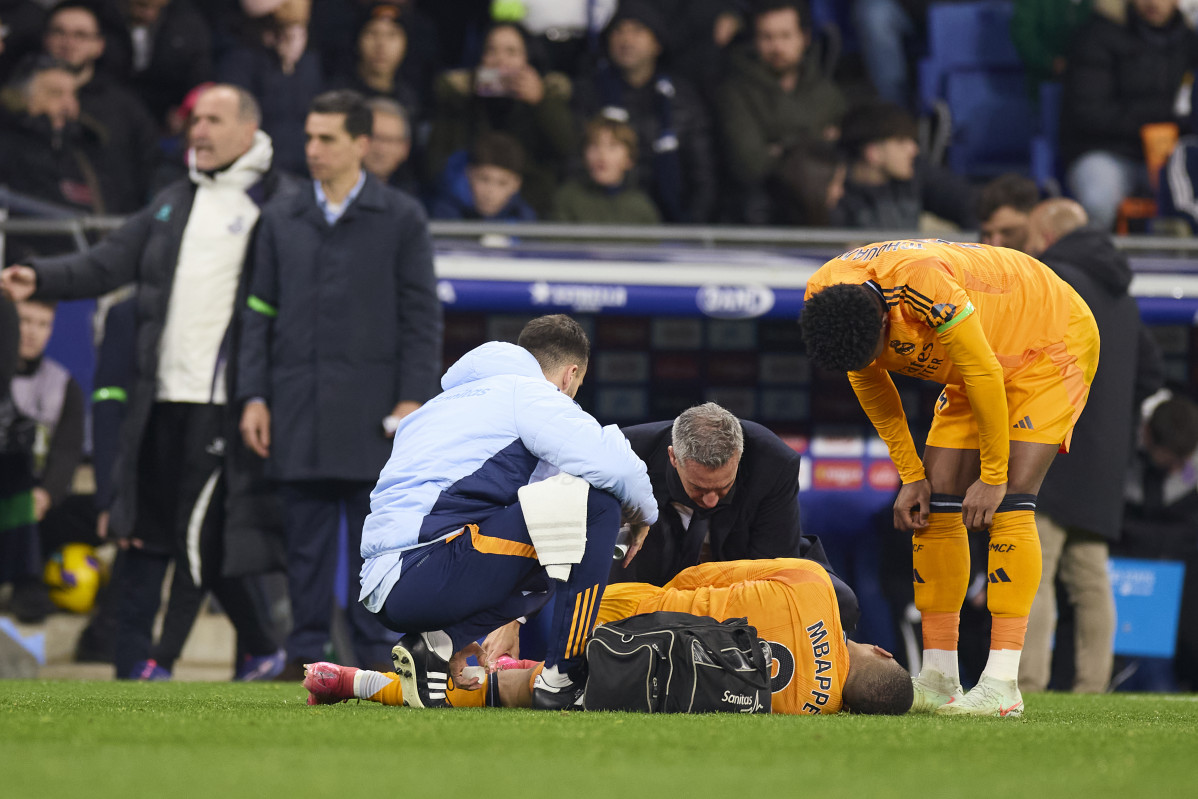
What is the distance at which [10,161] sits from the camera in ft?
24.9

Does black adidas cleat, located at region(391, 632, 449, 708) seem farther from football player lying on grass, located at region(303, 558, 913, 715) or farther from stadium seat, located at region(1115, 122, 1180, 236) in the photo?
stadium seat, located at region(1115, 122, 1180, 236)

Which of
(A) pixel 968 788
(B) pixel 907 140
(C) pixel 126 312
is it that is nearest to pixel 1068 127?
(B) pixel 907 140

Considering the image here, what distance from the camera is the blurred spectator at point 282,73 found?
7938 mm

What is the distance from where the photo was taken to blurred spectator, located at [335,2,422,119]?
8336 mm

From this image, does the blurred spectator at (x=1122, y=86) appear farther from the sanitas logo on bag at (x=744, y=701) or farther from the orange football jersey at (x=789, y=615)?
the sanitas logo on bag at (x=744, y=701)

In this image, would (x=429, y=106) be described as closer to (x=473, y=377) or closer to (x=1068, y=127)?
(x=1068, y=127)

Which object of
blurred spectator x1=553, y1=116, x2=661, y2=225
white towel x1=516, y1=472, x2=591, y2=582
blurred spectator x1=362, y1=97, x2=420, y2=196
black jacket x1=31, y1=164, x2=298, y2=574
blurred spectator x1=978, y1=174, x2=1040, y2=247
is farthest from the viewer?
blurred spectator x1=553, y1=116, x2=661, y2=225

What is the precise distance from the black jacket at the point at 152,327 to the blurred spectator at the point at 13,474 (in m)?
0.72

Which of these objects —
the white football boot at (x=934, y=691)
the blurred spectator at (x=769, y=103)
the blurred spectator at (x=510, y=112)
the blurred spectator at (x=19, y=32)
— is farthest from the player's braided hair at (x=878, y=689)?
the blurred spectator at (x=19, y=32)

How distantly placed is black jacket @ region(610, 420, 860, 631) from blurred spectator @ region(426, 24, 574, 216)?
409 centimetres

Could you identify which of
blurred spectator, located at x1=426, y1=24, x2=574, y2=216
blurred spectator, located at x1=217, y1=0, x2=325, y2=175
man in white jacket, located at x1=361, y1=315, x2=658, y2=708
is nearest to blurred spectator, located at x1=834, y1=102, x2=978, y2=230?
blurred spectator, located at x1=426, y1=24, x2=574, y2=216

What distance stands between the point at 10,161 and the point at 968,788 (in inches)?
256

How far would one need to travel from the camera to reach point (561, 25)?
949 centimetres

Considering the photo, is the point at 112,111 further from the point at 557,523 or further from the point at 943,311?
the point at 943,311
